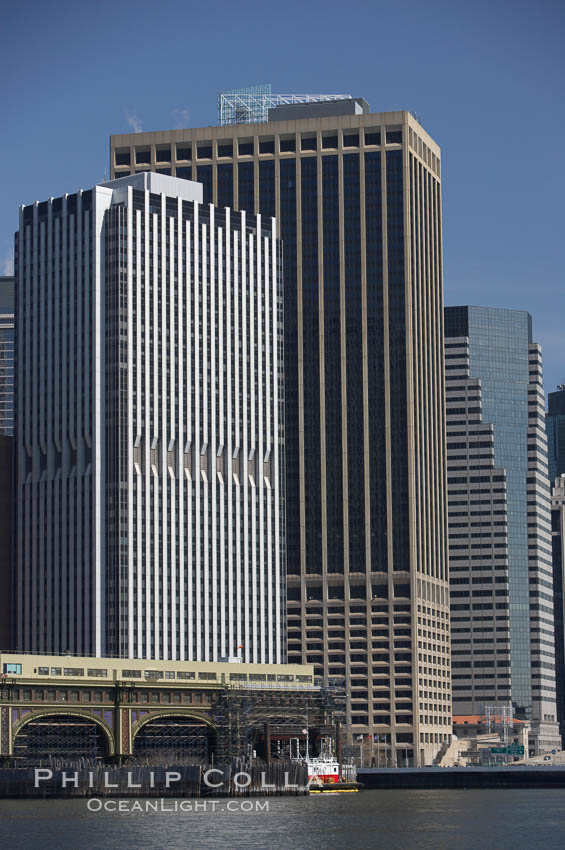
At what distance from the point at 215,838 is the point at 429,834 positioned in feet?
76.2

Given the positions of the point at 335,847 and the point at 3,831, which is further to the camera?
the point at 3,831

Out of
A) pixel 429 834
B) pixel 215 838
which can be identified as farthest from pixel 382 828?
pixel 215 838

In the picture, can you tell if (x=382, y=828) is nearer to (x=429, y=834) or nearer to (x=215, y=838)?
(x=429, y=834)

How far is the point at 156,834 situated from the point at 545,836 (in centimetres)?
4128

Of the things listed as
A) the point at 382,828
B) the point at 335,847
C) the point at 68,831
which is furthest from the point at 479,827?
the point at 68,831

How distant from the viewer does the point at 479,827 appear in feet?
643

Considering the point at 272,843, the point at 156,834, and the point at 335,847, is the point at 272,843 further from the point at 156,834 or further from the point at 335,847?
the point at 156,834

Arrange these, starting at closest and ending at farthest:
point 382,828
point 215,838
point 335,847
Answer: point 335,847 → point 215,838 → point 382,828

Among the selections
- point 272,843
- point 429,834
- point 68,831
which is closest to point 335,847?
point 272,843

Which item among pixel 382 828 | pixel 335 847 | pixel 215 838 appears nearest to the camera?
pixel 335 847

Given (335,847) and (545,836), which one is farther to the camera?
(545,836)

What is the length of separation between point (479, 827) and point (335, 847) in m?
34.2

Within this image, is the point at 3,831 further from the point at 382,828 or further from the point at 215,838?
the point at 382,828

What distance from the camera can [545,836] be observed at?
18388 centimetres
